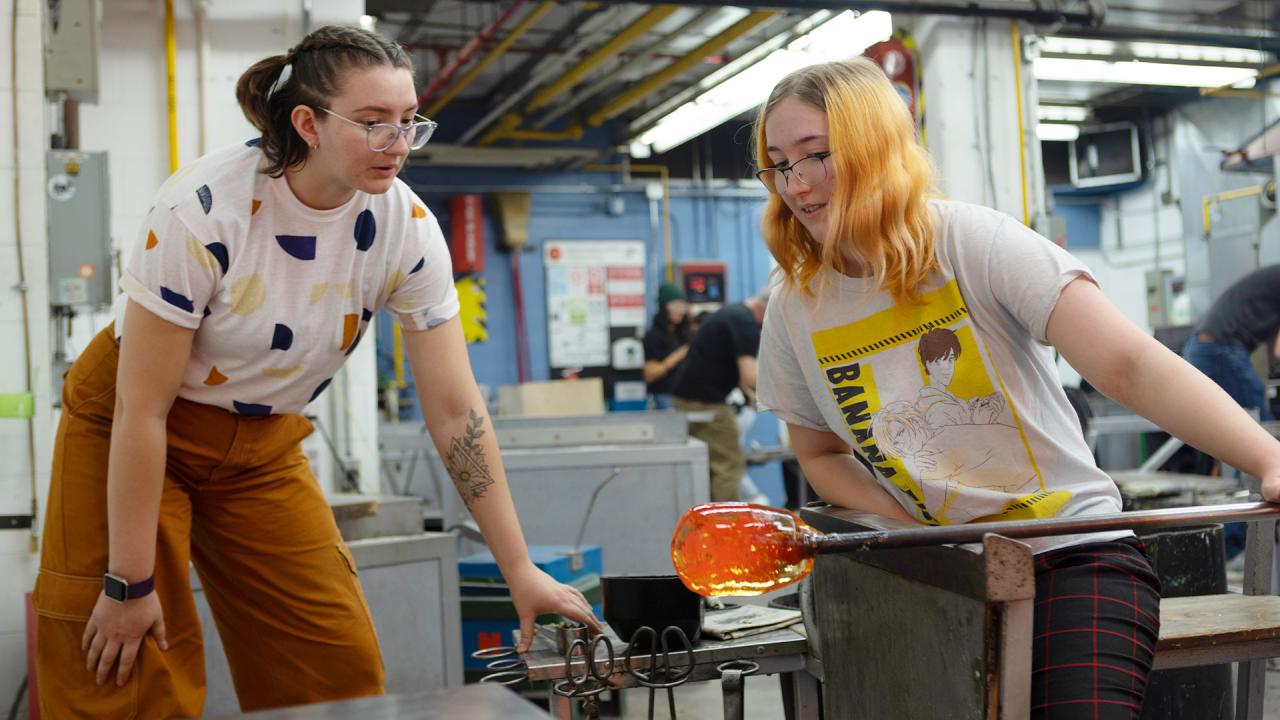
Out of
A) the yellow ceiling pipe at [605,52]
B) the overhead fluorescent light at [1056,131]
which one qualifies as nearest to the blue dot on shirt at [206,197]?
the yellow ceiling pipe at [605,52]

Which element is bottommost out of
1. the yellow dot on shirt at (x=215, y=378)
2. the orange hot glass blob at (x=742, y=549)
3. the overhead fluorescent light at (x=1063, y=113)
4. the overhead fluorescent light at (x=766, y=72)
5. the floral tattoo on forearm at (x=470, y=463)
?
the orange hot glass blob at (x=742, y=549)

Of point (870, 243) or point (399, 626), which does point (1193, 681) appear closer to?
point (870, 243)

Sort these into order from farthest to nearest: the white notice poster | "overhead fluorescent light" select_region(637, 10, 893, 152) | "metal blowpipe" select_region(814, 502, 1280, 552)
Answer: the white notice poster
"overhead fluorescent light" select_region(637, 10, 893, 152)
"metal blowpipe" select_region(814, 502, 1280, 552)

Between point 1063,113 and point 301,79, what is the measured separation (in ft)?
31.9

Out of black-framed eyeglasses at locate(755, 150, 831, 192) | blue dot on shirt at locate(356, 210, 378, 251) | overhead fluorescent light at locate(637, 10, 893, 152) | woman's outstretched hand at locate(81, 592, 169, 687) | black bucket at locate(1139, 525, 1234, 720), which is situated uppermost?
overhead fluorescent light at locate(637, 10, 893, 152)

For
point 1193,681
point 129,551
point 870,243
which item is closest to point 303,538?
point 129,551

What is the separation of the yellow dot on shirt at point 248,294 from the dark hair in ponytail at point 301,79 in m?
0.15

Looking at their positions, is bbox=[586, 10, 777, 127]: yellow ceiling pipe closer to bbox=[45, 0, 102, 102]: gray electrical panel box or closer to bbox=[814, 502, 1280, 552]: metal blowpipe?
bbox=[45, 0, 102, 102]: gray electrical panel box

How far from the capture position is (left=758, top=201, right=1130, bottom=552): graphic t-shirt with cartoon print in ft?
4.72

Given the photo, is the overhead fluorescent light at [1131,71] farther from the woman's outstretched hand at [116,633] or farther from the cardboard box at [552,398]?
the woman's outstretched hand at [116,633]

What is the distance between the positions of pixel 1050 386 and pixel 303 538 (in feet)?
3.78

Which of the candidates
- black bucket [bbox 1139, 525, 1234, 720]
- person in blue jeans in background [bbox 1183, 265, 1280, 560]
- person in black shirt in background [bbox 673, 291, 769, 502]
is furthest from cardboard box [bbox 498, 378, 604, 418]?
black bucket [bbox 1139, 525, 1234, 720]

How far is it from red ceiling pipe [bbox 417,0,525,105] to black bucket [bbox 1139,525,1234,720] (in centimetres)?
484

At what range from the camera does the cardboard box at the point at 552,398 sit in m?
5.40
